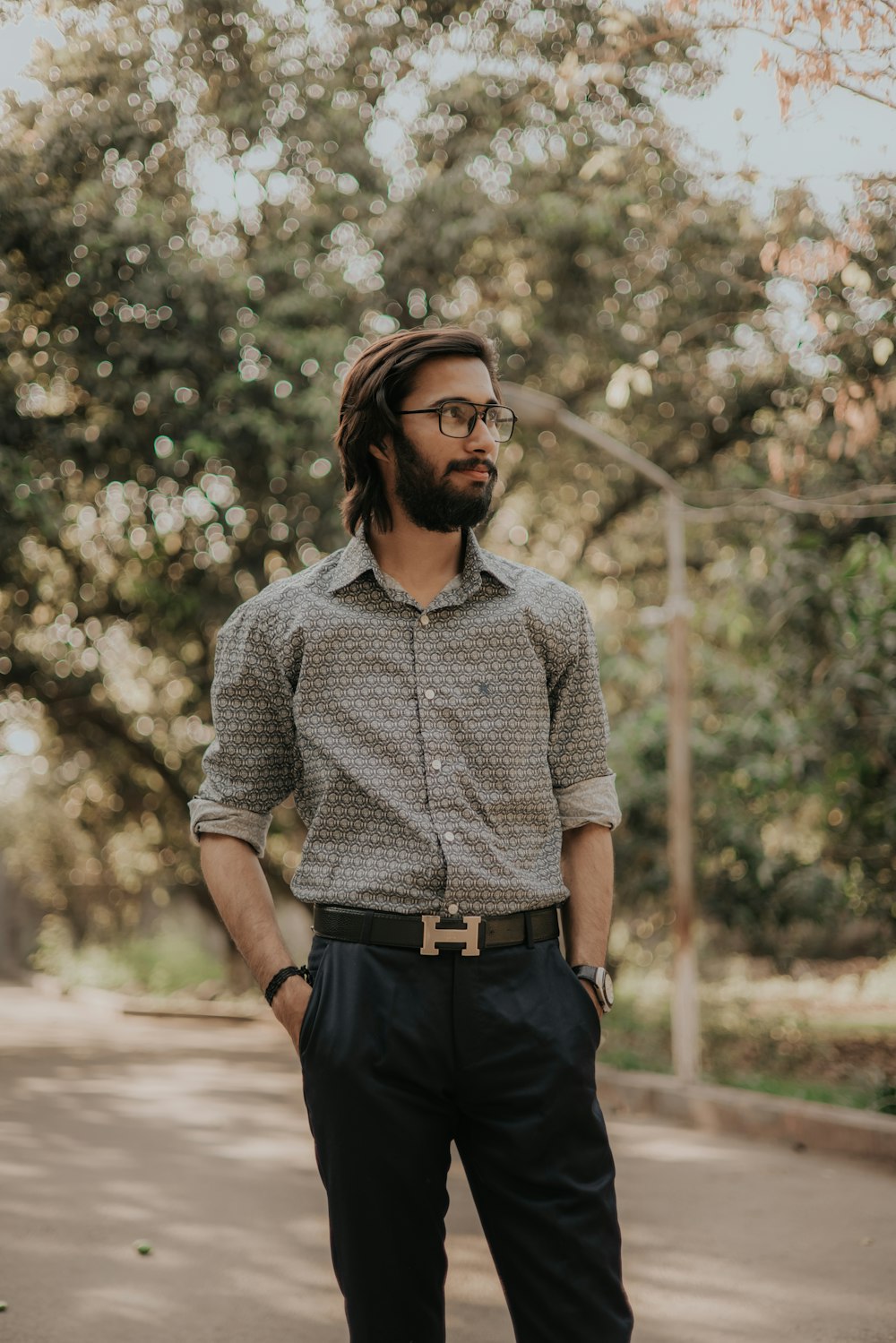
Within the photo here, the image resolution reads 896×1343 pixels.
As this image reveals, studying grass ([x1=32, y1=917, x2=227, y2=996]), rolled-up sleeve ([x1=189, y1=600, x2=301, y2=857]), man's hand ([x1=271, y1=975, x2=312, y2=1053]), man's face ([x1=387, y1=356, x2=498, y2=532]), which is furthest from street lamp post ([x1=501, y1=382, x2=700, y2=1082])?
grass ([x1=32, y1=917, x2=227, y2=996])

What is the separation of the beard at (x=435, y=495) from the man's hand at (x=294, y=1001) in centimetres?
80

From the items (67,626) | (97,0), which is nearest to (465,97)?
(97,0)

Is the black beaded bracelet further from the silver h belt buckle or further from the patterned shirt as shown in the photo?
the silver h belt buckle

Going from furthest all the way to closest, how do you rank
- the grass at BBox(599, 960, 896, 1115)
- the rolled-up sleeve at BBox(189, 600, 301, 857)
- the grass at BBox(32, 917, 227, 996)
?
the grass at BBox(32, 917, 227, 996)
the grass at BBox(599, 960, 896, 1115)
the rolled-up sleeve at BBox(189, 600, 301, 857)

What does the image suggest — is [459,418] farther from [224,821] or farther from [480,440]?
[224,821]

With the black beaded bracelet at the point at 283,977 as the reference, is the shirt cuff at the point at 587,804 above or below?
above

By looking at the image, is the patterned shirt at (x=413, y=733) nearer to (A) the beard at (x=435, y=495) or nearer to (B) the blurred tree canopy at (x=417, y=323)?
(A) the beard at (x=435, y=495)

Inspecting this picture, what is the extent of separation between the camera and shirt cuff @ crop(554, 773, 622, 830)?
8.66ft

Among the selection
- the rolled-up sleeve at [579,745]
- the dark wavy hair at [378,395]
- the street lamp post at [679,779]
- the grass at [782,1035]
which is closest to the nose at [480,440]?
the dark wavy hair at [378,395]

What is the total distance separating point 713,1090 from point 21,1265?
567 centimetres

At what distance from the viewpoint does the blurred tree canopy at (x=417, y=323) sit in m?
11.8

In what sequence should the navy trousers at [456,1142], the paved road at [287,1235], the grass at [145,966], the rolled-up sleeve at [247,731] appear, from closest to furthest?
the navy trousers at [456,1142] → the rolled-up sleeve at [247,731] → the paved road at [287,1235] → the grass at [145,966]

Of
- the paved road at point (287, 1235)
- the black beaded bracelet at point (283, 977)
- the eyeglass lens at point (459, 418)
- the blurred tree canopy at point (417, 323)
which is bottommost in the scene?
the paved road at point (287, 1235)

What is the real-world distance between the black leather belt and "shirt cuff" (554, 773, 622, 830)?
24 centimetres
